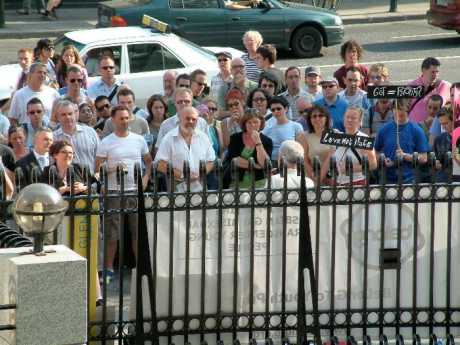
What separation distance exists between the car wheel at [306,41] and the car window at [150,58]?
22.8ft

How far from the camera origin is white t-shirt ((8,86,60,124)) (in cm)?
1475

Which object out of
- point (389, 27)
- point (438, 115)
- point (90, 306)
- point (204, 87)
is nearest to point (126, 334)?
point (90, 306)

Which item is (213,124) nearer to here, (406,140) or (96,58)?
(406,140)

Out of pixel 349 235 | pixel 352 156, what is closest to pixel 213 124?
pixel 352 156

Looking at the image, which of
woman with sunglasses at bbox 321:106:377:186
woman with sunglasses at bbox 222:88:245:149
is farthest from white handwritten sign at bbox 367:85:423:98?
woman with sunglasses at bbox 222:88:245:149

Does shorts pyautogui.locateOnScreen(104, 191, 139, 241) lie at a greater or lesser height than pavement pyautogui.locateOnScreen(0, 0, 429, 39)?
greater

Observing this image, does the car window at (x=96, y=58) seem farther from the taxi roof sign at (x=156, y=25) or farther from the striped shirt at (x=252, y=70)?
the striped shirt at (x=252, y=70)

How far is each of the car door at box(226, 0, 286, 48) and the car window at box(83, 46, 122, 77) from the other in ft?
21.3

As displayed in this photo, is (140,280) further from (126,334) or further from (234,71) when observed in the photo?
(234,71)

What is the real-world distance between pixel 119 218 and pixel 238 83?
25.4 ft

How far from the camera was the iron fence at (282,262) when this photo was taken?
7973 mm

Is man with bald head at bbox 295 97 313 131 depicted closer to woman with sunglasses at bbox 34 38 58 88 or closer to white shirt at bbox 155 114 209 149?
white shirt at bbox 155 114 209 149

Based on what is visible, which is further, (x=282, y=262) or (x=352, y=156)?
(x=352, y=156)

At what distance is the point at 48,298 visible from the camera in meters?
6.79
